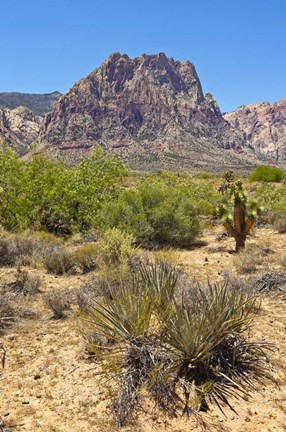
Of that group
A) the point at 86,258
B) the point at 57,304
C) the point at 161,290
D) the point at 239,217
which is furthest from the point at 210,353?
the point at 239,217

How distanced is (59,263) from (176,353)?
19.9 feet

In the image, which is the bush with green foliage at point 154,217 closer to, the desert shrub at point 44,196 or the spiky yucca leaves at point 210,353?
the desert shrub at point 44,196

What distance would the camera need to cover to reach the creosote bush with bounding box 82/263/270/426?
4.37 m

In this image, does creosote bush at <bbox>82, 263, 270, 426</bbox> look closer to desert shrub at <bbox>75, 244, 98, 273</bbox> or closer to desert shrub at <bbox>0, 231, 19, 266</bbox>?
desert shrub at <bbox>75, 244, 98, 273</bbox>

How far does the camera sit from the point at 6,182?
1609 centimetres

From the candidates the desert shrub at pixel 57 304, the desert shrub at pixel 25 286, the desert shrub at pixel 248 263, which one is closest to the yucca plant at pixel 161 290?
the desert shrub at pixel 57 304

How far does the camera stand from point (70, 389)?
465 centimetres

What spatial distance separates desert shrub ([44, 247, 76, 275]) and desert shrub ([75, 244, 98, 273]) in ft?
0.67

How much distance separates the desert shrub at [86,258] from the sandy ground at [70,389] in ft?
10.1

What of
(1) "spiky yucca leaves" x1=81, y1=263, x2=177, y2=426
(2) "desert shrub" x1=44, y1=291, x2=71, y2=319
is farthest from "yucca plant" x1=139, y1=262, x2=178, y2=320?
(2) "desert shrub" x1=44, y1=291, x2=71, y2=319

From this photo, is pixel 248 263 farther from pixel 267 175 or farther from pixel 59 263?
pixel 267 175

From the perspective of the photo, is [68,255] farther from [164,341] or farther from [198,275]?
[164,341]

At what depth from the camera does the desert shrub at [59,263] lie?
10125 millimetres

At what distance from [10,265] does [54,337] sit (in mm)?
5086
